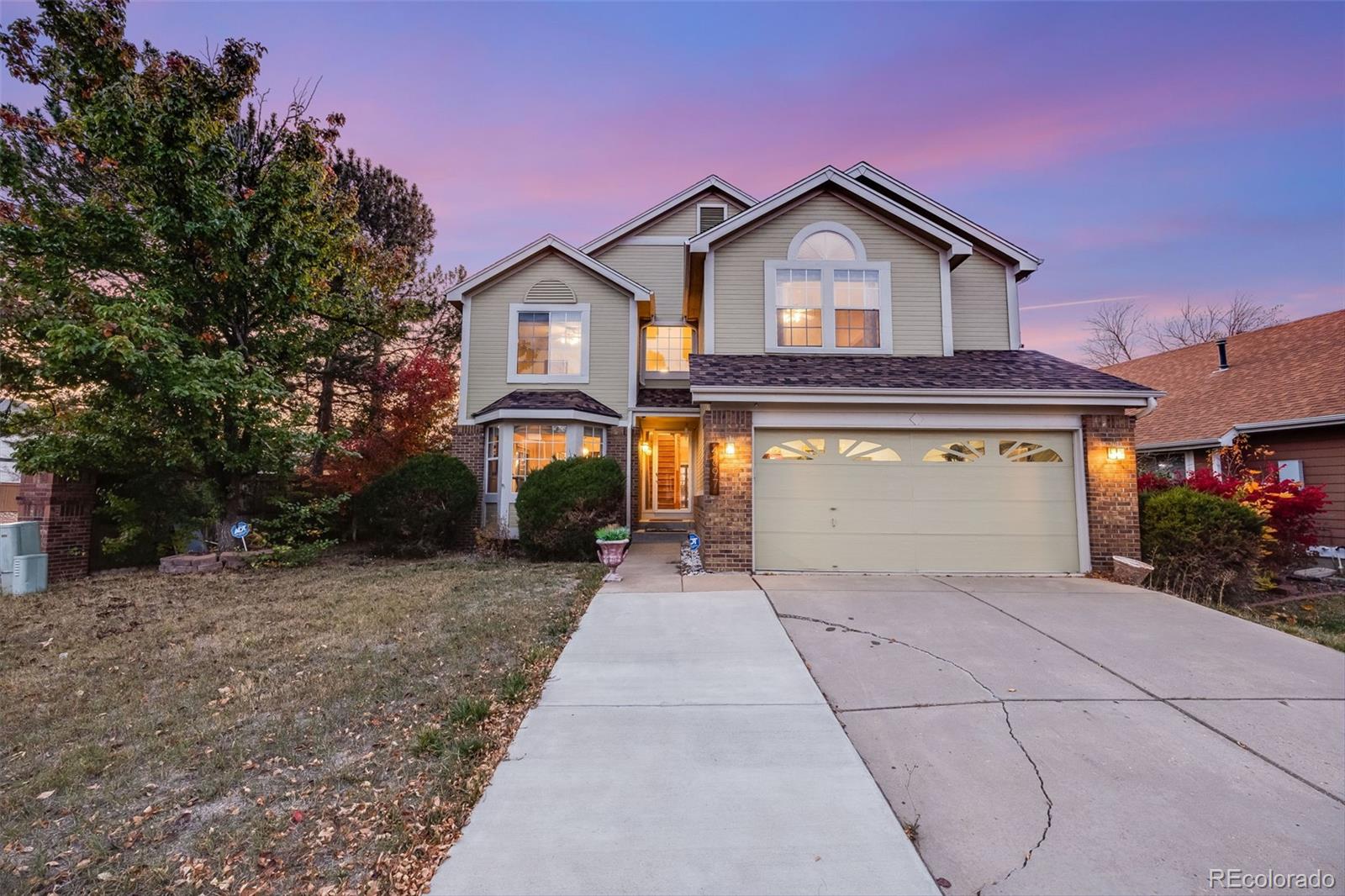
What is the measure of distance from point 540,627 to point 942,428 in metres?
6.74

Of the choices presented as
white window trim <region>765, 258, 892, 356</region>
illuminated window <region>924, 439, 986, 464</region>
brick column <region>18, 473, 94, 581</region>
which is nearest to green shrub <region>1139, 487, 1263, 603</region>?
illuminated window <region>924, 439, 986, 464</region>

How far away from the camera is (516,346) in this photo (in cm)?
1288

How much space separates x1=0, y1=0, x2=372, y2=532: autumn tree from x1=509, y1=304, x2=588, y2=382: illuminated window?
13.2 feet

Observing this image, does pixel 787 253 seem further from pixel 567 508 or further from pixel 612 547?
pixel 612 547

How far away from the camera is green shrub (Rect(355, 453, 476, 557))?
10508 mm

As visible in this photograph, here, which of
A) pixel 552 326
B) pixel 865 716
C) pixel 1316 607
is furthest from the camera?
pixel 552 326

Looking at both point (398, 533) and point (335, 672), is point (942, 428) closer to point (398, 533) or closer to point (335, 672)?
point (335, 672)

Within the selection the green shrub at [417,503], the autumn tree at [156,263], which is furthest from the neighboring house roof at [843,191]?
the autumn tree at [156,263]

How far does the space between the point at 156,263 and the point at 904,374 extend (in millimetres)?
12104

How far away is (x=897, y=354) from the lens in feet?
33.7

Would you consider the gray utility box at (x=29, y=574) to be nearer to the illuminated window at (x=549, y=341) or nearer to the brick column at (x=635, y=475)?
the illuminated window at (x=549, y=341)

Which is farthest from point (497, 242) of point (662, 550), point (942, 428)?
point (942, 428)

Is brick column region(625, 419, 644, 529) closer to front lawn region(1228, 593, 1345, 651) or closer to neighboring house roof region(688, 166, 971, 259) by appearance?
neighboring house roof region(688, 166, 971, 259)

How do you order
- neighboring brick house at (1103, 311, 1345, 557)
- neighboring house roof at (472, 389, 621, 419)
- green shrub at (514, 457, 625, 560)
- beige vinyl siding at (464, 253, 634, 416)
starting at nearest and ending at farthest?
green shrub at (514, 457, 625, 560)
neighboring brick house at (1103, 311, 1345, 557)
neighboring house roof at (472, 389, 621, 419)
beige vinyl siding at (464, 253, 634, 416)
